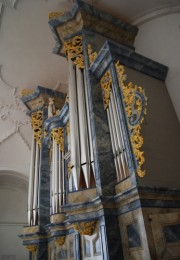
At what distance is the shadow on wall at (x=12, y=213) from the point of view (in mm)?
8680

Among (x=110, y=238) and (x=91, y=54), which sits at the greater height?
(x=91, y=54)

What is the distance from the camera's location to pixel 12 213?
368 inches

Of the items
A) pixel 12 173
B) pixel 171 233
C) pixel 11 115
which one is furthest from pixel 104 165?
pixel 12 173

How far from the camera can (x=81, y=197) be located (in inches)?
134

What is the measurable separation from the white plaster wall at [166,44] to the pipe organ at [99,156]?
181mm

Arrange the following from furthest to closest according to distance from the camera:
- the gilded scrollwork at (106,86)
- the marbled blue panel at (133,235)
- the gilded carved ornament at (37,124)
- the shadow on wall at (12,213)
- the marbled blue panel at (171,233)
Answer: the shadow on wall at (12,213), the gilded carved ornament at (37,124), the gilded scrollwork at (106,86), the marbled blue panel at (133,235), the marbled blue panel at (171,233)

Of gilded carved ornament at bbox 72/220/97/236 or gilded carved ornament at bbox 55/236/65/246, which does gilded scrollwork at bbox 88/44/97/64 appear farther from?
gilded carved ornament at bbox 55/236/65/246

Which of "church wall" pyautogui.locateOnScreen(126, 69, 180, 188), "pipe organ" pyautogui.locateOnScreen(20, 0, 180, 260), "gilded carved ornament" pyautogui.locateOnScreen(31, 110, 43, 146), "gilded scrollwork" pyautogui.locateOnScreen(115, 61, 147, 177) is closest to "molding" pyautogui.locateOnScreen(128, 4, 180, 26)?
"pipe organ" pyautogui.locateOnScreen(20, 0, 180, 260)

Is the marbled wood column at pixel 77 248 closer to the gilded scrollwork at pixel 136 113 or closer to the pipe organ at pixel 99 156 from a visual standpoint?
the pipe organ at pixel 99 156

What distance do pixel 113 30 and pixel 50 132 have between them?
9.36 ft

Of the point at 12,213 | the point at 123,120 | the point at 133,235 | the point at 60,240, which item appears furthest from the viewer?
the point at 12,213

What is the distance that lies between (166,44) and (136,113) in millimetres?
2175

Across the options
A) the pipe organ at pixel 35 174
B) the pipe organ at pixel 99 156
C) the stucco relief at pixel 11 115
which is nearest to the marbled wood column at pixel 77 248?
the pipe organ at pixel 99 156

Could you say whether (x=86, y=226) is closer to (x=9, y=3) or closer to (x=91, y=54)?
(x=91, y=54)
